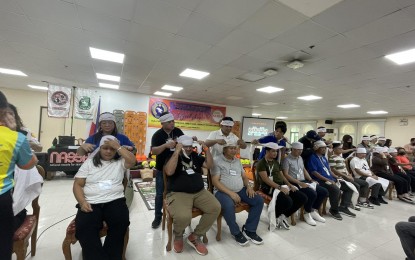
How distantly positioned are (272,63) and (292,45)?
2.53 ft

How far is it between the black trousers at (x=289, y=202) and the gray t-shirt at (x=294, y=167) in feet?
1.24

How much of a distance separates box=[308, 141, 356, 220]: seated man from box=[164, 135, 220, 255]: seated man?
2.11 meters

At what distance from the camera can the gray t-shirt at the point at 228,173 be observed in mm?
2588

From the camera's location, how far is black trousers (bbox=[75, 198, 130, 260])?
1.60 meters

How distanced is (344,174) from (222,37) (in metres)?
3.46

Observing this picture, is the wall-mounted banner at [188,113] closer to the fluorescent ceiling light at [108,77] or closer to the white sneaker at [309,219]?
the fluorescent ceiling light at [108,77]

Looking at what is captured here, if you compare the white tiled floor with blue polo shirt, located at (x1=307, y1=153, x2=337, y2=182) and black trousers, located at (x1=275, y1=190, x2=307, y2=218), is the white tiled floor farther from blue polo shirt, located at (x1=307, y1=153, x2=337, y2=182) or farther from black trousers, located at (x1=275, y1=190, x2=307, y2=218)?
blue polo shirt, located at (x1=307, y1=153, x2=337, y2=182)

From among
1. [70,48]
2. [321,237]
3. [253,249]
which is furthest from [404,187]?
[70,48]

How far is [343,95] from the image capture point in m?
5.86

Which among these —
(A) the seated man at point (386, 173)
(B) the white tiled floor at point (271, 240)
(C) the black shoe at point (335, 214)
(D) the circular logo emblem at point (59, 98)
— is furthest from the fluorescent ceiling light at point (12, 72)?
(A) the seated man at point (386, 173)

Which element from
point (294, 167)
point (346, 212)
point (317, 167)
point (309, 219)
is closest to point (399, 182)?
point (346, 212)

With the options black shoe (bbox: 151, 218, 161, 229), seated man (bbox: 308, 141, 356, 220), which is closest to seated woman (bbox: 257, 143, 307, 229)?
seated man (bbox: 308, 141, 356, 220)

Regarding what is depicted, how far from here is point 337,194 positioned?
3.33 m

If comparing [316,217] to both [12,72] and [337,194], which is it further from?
[12,72]
